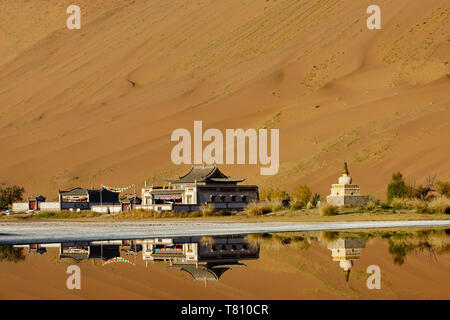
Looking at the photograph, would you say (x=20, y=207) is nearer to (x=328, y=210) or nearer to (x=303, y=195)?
(x=303, y=195)

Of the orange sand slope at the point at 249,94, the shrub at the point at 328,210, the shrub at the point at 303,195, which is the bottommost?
the shrub at the point at 328,210

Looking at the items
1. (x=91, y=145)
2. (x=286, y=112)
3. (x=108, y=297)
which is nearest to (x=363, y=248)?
(x=108, y=297)

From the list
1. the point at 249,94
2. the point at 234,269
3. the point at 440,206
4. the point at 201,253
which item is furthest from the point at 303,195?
the point at 234,269

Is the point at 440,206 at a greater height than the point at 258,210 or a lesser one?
greater

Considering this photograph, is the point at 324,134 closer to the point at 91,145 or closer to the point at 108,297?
the point at 91,145

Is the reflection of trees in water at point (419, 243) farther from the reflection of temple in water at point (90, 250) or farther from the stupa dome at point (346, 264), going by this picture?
the reflection of temple in water at point (90, 250)

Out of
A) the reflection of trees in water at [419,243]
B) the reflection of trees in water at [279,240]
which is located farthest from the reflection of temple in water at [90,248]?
the reflection of trees in water at [419,243]

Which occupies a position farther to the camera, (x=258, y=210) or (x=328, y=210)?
(x=258, y=210)
